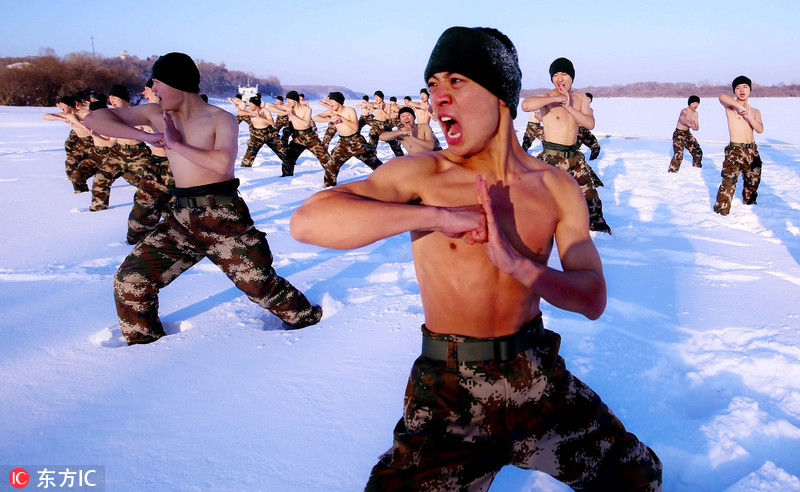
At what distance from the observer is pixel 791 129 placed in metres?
21.3

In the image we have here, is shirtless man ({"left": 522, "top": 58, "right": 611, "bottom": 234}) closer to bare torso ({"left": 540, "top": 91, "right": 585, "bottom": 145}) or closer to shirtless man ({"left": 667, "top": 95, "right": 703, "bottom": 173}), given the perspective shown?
bare torso ({"left": 540, "top": 91, "right": 585, "bottom": 145})

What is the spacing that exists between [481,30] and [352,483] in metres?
1.68

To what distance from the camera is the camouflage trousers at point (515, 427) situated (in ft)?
4.83

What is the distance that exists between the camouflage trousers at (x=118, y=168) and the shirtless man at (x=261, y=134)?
4103 millimetres

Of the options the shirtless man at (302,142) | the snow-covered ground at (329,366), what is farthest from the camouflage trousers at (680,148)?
the shirtless man at (302,142)

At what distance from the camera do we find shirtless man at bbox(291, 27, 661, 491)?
1470 millimetres

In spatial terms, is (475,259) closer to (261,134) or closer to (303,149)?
(303,149)

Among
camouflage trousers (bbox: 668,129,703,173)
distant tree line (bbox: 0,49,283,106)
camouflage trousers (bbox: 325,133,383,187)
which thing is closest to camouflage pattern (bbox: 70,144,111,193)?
camouflage trousers (bbox: 325,133,383,187)

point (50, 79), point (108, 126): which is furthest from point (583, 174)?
point (50, 79)

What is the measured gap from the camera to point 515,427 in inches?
59.9

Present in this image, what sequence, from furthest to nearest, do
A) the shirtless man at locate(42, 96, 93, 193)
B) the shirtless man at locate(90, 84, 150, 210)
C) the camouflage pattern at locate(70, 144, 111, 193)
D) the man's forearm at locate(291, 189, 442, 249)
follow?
the shirtless man at locate(42, 96, 93, 193), the camouflage pattern at locate(70, 144, 111, 193), the shirtless man at locate(90, 84, 150, 210), the man's forearm at locate(291, 189, 442, 249)

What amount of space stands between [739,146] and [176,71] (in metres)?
7.15
